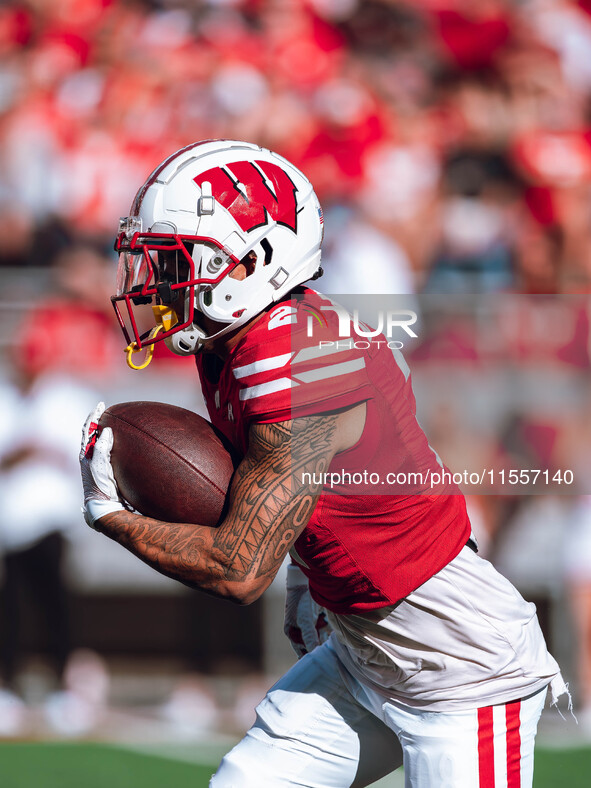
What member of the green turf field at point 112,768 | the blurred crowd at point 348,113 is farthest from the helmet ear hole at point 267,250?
the blurred crowd at point 348,113

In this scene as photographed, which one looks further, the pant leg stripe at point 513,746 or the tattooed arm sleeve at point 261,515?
the pant leg stripe at point 513,746

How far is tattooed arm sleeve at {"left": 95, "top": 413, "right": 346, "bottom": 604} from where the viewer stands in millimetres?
1648

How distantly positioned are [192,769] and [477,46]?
3.55 m

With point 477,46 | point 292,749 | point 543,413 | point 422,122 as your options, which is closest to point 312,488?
point 292,749

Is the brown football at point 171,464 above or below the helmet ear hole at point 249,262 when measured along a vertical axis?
below

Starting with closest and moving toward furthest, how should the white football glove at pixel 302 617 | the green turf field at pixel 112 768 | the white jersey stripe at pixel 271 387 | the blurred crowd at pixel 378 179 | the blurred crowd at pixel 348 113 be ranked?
the white jersey stripe at pixel 271 387
the white football glove at pixel 302 617
the green turf field at pixel 112 768
the blurred crowd at pixel 378 179
the blurred crowd at pixel 348 113

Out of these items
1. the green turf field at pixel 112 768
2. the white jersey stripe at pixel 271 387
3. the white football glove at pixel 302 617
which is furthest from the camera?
the green turf field at pixel 112 768

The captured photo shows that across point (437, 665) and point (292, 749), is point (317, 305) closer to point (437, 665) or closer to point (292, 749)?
point (437, 665)

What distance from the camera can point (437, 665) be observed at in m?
1.87

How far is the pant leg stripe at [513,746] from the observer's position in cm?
184

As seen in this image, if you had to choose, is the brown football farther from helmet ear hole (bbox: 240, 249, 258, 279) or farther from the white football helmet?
helmet ear hole (bbox: 240, 249, 258, 279)

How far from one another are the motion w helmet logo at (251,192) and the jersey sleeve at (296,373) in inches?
9.4

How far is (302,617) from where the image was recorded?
2.35 meters

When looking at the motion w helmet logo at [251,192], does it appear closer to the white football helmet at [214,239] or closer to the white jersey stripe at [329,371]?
the white football helmet at [214,239]
